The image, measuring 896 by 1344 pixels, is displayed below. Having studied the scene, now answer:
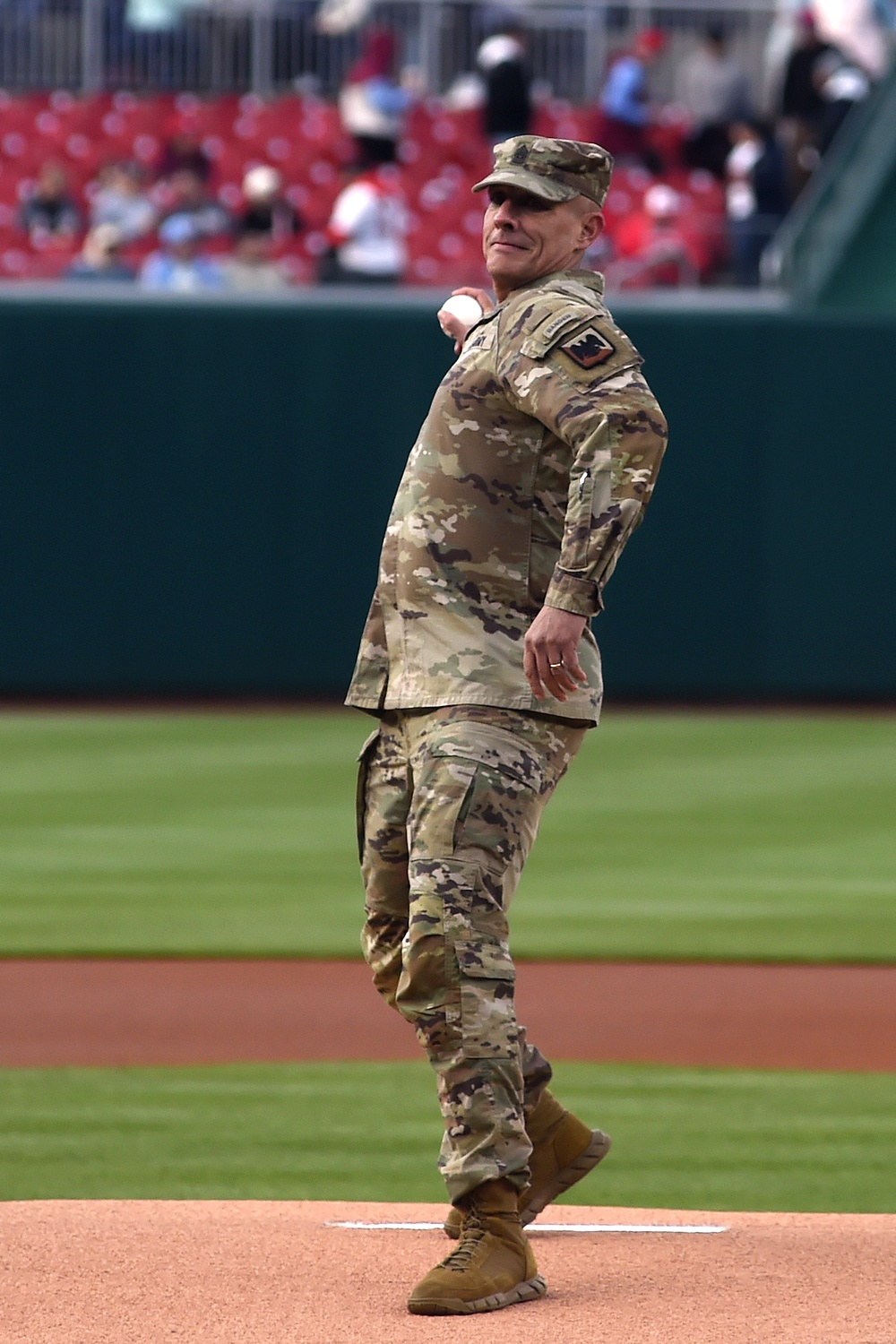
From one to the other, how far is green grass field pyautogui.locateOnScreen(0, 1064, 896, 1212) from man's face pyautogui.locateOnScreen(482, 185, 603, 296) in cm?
212

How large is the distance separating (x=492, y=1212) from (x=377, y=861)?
66 cm

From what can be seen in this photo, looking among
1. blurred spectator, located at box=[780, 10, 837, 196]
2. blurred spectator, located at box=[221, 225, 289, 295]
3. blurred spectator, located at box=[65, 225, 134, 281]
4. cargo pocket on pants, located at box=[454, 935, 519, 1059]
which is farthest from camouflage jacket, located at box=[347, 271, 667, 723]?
blurred spectator, located at box=[780, 10, 837, 196]

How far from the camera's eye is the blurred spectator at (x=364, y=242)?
17625 mm

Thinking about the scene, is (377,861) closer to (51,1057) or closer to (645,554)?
(51,1057)

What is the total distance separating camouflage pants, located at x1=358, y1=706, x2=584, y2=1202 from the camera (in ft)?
13.1

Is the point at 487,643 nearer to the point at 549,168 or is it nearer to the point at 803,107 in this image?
the point at 549,168

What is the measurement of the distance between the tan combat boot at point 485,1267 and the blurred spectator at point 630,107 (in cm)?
1669

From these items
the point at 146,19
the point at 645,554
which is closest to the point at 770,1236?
the point at 645,554

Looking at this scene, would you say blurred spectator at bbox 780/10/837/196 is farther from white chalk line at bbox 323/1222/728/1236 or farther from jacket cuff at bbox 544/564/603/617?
jacket cuff at bbox 544/564/603/617

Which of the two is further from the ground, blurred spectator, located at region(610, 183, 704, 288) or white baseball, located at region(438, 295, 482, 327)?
white baseball, located at region(438, 295, 482, 327)

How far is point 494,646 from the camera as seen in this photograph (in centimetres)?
409

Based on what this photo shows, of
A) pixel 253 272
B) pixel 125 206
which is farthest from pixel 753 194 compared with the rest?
pixel 125 206

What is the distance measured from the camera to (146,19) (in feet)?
67.2

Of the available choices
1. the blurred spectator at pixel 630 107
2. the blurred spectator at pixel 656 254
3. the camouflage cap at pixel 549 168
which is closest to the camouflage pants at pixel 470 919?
the camouflage cap at pixel 549 168
